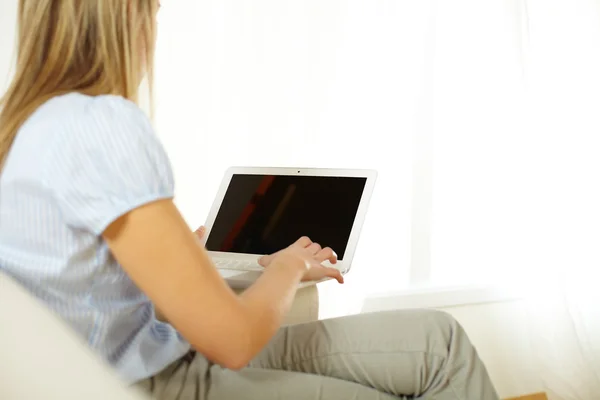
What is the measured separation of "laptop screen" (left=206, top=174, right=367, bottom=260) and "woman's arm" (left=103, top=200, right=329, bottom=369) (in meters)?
0.51

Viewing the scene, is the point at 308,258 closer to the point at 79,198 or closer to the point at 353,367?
the point at 353,367

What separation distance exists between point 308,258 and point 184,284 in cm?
31

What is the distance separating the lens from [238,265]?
1271 millimetres

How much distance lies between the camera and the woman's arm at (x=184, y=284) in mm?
673

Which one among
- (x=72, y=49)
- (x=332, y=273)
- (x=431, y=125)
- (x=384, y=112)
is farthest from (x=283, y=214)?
(x=431, y=125)

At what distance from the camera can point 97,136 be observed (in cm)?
68

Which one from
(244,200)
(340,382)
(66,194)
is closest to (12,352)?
(66,194)

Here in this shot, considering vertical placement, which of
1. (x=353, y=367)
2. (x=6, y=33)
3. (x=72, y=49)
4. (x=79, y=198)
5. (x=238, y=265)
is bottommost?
(x=353, y=367)

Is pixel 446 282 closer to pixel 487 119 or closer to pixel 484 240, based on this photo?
pixel 484 240

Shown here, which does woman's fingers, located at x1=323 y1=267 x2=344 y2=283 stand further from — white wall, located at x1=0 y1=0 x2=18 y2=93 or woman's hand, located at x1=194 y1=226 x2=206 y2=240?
white wall, located at x1=0 y1=0 x2=18 y2=93

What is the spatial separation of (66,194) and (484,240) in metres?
1.69

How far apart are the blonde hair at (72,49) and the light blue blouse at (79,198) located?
74 mm

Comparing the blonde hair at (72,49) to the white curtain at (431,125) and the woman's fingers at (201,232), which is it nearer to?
the woman's fingers at (201,232)

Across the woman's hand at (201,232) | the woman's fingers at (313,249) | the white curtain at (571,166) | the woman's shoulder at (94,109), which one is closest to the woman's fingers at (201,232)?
the woman's hand at (201,232)
